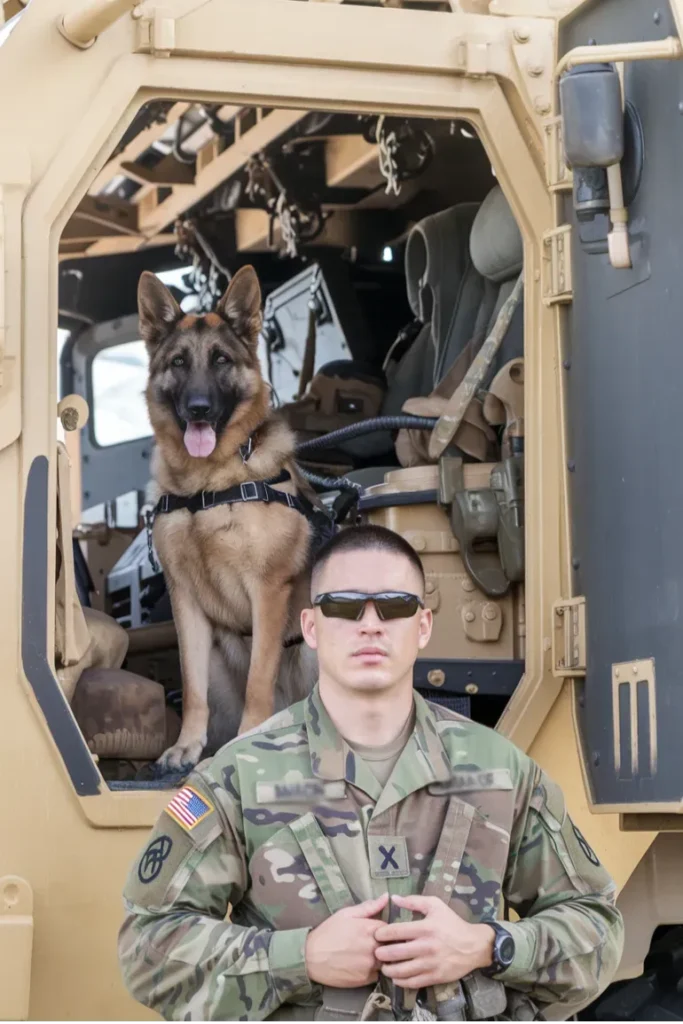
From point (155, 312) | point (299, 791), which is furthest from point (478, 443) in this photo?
point (299, 791)

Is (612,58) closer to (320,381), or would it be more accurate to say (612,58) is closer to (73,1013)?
(73,1013)

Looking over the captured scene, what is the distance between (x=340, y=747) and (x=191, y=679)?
6.17ft

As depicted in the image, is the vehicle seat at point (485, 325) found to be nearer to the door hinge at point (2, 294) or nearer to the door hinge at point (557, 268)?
the door hinge at point (557, 268)

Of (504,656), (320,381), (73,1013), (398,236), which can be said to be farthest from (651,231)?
(398,236)

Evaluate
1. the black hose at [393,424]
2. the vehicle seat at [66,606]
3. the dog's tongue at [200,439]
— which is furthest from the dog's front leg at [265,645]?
the vehicle seat at [66,606]

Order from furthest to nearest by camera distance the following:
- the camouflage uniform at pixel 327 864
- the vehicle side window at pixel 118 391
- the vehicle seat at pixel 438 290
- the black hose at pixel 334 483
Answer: the vehicle side window at pixel 118 391, the vehicle seat at pixel 438 290, the black hose at pixel 334 483, the camouflage uniform at pixel 327 864

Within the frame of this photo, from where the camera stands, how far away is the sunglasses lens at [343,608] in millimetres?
2410

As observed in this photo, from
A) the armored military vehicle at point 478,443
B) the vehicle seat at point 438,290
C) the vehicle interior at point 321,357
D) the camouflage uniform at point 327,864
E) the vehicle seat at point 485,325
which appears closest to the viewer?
the camouflage uniform at point 327,864

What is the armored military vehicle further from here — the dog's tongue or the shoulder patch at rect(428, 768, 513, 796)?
the shoulder patch at rect(428, 768, 513, 796)

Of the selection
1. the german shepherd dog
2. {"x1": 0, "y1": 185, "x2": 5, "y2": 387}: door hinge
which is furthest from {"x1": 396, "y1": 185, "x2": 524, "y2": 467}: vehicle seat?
{"x1": 0, "y1": 185, "x2": 5, "y2": 387}: door hinge

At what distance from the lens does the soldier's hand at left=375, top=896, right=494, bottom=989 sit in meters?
2.17

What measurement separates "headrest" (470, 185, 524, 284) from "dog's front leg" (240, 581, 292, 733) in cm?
97

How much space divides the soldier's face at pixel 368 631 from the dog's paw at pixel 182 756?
159 cm

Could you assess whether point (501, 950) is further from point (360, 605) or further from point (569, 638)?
point (569, 638)
